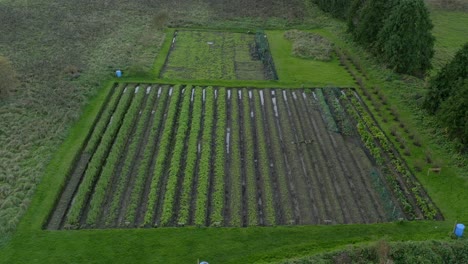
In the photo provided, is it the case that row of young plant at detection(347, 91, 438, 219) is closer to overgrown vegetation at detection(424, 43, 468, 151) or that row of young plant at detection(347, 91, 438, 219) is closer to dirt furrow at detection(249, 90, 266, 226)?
overgrown vegetation at detection(424, 43, 468, 151)

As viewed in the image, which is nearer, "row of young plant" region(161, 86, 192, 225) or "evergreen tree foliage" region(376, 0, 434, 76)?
"row of young plant" region(161, 86, 192, 225)

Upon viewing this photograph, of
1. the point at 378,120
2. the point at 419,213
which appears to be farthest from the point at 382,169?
the point at 378,120

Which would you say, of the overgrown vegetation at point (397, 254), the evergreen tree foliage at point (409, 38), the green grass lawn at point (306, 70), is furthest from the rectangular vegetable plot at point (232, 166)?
the evergreen tree foliage at point (409, 38)

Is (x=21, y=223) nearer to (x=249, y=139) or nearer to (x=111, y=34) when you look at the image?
(x=249, y=139)

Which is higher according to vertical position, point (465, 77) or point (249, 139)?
point (465, 77)

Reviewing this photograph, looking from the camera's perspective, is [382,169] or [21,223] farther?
[382,169]

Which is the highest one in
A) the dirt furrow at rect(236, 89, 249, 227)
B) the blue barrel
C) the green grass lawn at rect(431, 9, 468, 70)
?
the blue barrel

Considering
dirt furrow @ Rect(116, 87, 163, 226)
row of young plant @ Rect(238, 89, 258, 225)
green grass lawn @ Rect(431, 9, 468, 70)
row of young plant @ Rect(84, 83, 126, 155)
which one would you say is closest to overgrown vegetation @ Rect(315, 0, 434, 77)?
green grass lawn @ Rect(431, 9, 468, 70)
